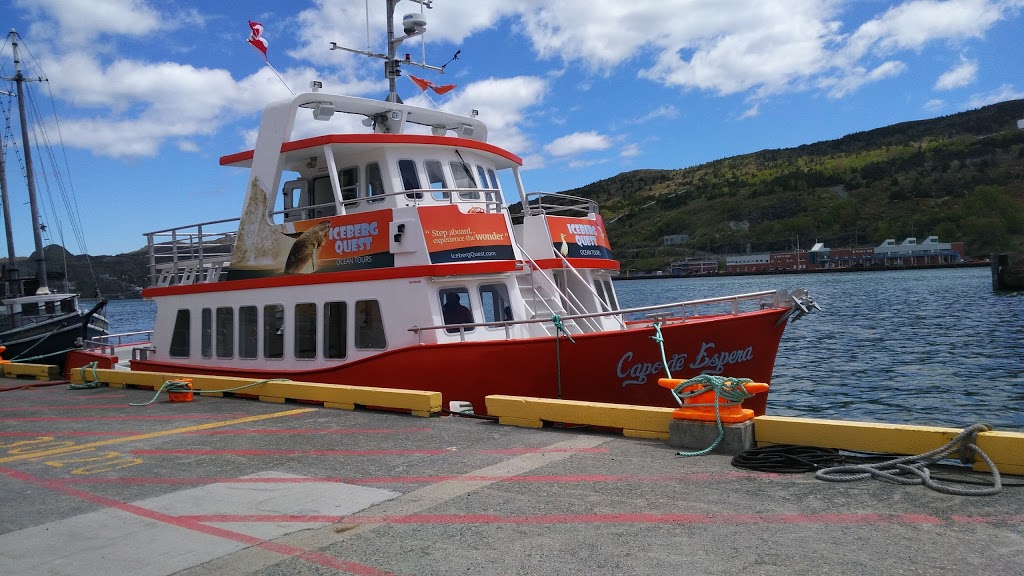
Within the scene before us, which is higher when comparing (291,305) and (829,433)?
(291,305)

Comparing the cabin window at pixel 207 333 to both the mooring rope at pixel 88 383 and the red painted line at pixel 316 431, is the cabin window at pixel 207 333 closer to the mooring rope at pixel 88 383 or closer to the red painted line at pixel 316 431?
the mooring rope at pixel 88 383

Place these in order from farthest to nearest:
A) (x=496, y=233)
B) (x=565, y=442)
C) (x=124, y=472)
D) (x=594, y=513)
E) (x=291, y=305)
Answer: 1. (x=291, y=305)
2. (x=496, y=233)
3. (x=565, y=442)
4. (x=124, y=472)
5. (x=594, y=513)

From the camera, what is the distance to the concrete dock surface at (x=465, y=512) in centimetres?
454

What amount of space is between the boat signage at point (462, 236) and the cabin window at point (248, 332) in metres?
3.93

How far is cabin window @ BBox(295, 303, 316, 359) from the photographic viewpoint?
12.3 metres

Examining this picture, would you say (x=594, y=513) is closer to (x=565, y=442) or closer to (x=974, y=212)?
(x=565, y=442)

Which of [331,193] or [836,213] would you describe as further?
[836,213]

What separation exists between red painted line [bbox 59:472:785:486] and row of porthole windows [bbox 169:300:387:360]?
5.01 metres

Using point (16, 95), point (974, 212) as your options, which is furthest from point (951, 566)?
point (974, 212)

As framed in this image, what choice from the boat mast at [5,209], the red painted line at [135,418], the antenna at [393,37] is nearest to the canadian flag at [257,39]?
the antenna at [393,37]

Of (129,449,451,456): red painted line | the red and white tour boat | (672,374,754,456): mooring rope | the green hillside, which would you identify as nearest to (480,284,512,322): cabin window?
the red and white tour boat

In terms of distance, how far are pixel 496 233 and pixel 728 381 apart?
5438 millimetres

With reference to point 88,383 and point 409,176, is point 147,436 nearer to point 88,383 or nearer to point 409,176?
point 409,176

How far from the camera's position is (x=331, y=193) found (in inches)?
515
